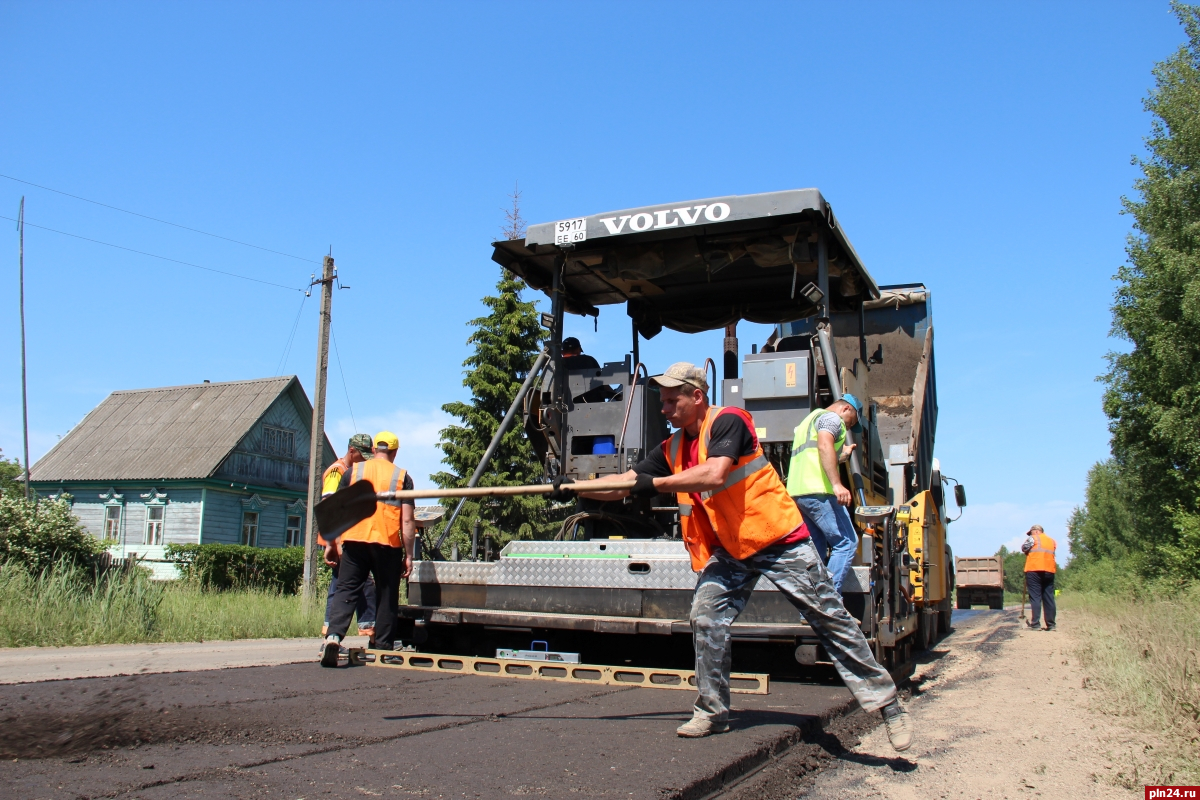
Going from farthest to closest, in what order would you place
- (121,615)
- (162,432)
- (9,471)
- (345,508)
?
(9,471) → (162,432) → (121,615) → (345,508)

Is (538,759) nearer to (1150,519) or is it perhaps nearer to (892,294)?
(892,294)

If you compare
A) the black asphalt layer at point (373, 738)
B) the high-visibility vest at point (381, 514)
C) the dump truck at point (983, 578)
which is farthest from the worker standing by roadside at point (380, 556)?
the dump truck at point (983, 578)

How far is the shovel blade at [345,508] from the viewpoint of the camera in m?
4.72

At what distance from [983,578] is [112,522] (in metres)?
28.7

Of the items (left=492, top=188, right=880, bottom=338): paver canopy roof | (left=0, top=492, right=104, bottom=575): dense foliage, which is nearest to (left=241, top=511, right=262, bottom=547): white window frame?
(left=0, top=492, right=104, bottom=575): dense foliage

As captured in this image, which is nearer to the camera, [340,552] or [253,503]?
[340,552]

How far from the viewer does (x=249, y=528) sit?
33312mm

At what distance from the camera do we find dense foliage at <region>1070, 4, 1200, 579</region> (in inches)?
752

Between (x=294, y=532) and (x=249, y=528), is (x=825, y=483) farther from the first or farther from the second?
(x=294, y=532)

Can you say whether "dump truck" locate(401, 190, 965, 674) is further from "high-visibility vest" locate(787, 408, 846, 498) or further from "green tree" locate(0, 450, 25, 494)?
"green tree" locate(0, 450, 25, 494)

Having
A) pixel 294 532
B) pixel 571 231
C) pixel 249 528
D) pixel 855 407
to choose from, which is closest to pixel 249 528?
pixel 249 528

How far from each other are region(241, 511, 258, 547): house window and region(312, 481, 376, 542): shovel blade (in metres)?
30.5

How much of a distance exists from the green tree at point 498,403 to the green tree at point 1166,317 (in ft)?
45.5

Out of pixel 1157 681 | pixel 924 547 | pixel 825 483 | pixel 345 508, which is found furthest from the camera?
pixel 924 547
